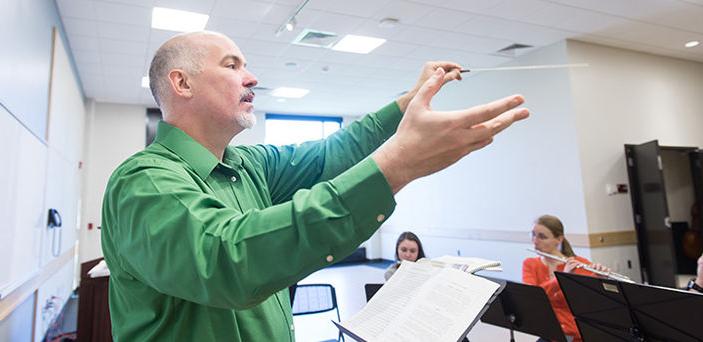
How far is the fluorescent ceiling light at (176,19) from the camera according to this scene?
13.5ft

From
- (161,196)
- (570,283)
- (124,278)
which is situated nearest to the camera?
(161,196)

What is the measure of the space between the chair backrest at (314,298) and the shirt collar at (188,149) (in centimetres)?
271

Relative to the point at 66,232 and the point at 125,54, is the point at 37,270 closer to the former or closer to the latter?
the point at 66,232

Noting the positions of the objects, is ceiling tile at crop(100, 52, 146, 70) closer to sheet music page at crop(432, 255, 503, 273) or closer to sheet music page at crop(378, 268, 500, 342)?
sheet music page at crop(432, 255, 503, 273)

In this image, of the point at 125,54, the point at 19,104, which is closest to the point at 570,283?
the point at 19,104

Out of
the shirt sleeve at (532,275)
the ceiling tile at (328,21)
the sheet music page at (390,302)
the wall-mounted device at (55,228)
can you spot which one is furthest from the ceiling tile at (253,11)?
the sheet music page at (390,302)

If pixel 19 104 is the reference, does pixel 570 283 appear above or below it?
below

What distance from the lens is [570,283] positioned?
82.7 inches

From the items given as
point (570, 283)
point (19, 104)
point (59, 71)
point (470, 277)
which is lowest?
point (570, 283)

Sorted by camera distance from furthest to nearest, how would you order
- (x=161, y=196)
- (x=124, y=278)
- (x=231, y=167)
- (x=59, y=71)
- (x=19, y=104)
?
(x=59, y=71)
(x=19, y=104)
(x=231, y=167)
(x=124, y=278)
(x=161, y=196)

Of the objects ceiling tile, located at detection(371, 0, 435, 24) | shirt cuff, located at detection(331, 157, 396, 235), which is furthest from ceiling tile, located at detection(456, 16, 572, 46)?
shirt cuff, located at detection(331, 157, 396, 235)

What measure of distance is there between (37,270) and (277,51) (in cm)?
344

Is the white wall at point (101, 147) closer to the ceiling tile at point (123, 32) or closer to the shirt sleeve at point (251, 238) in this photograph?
the ceiling tile at point (123, 32)

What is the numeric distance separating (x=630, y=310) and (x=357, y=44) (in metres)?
4.15
